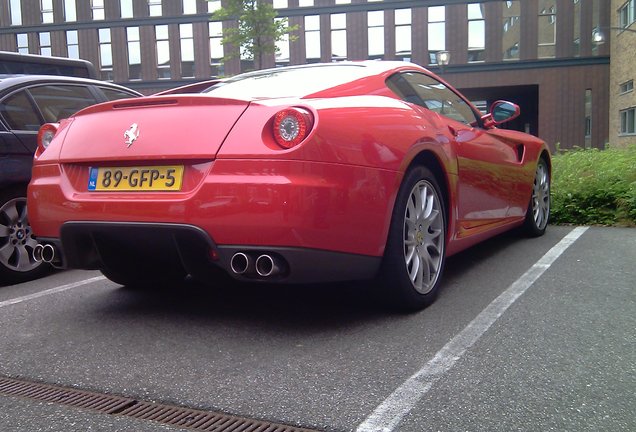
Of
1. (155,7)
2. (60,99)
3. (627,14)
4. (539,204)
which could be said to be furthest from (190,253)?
(155,7)

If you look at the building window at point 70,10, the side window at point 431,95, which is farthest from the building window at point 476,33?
the side window at point 431,95

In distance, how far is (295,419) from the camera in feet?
7.11

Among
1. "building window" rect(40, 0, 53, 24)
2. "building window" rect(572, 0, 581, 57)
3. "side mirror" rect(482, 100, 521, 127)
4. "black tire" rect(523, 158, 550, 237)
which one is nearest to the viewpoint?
"side mirror" rect(482, 100, 521, 127)

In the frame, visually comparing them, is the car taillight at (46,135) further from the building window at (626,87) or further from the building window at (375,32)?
the building window at (375,32)

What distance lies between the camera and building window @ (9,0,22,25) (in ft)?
119

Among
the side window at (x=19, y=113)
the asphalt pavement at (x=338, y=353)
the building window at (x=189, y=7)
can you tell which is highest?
the building window at (x=189, y=7)

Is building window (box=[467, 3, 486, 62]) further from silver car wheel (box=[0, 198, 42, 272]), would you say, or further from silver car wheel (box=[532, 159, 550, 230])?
silver car wheel (box=[0, 198, 42, 272])

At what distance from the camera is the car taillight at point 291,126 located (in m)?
2.78

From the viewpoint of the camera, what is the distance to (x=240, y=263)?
279 centimetres

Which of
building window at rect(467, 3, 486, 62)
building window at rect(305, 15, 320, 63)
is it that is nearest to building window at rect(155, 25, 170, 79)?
building window at rect(305, 15, 320, 63)

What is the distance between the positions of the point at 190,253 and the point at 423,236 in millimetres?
1317

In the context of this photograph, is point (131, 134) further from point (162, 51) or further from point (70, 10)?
point (70, 10)

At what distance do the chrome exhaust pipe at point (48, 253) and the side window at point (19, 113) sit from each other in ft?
5.87

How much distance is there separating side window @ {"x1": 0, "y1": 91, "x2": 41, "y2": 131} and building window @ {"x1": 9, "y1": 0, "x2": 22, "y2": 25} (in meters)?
36.3
